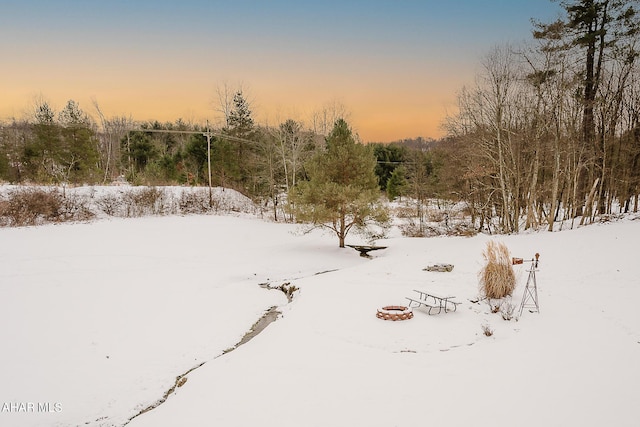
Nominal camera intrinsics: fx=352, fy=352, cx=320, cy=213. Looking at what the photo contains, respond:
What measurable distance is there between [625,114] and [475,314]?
15833mm

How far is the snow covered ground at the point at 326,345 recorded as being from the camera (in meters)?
5.23

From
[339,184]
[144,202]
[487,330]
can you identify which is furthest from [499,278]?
[144,202]

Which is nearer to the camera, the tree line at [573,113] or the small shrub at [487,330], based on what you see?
the small shrub at [487,330]

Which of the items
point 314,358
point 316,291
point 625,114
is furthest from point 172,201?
point 625,114

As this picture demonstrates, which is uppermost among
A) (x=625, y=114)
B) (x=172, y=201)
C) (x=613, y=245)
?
(x=625, y=114)

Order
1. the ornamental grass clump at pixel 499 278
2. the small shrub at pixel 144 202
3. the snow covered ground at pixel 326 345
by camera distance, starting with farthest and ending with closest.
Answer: the small shrub at pixel 144 202
the ornamental grass clump at pixel 499 278
the snow covered ground at pixel 326 345

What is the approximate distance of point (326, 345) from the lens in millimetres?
7340

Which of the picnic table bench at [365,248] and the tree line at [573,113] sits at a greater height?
the tree line at [573,113]

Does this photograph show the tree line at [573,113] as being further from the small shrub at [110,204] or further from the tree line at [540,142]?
the small shrub at [110,204]

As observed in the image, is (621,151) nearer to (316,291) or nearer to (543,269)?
(543,269)

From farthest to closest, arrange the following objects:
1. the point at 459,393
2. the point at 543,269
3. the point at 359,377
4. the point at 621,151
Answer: the point at 621,151 < the point at 543,269 < the point at 359,377 < the point at 459,393

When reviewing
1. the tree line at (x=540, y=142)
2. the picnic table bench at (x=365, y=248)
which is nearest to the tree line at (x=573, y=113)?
the tree line at (x=540, y=142)

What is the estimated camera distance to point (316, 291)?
11.7 m

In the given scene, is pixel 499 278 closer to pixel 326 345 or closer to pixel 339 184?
Result: pixel 326 345
